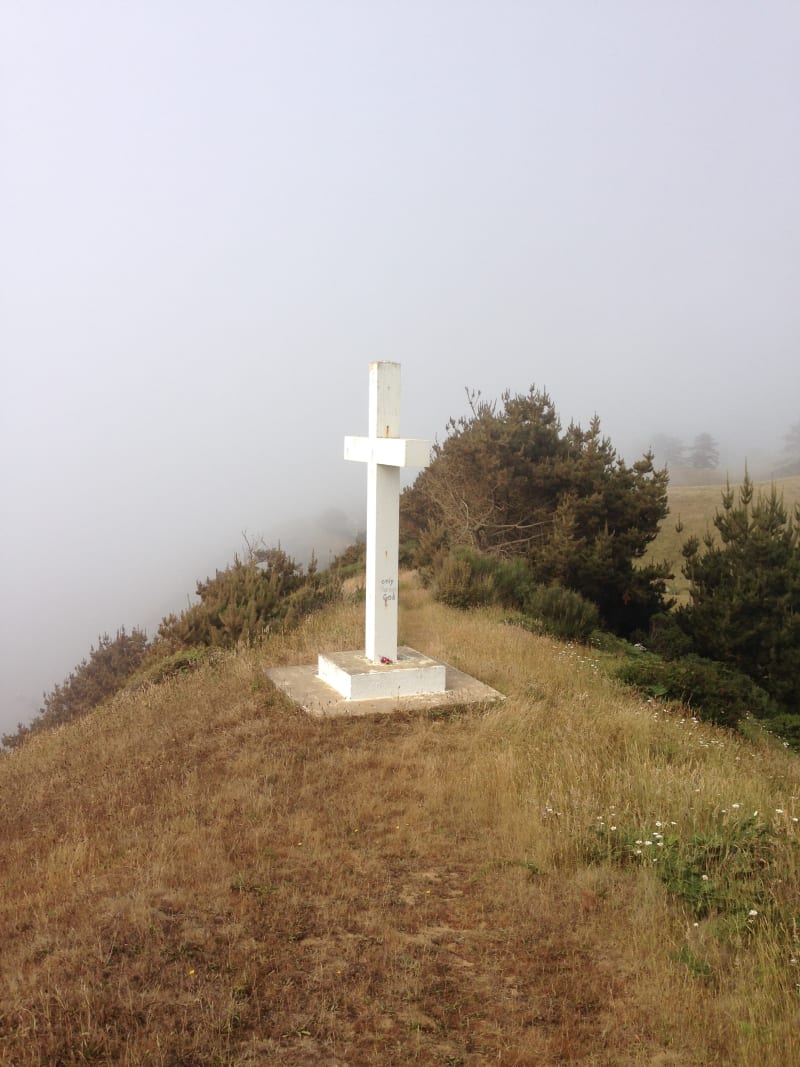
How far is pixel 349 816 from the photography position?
533 centimetres

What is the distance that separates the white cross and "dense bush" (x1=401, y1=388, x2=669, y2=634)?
27.9 feet

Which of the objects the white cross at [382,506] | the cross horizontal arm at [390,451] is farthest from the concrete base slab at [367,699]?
the cross horizontal arm at [390,451]

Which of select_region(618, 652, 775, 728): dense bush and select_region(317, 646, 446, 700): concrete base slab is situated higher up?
select_region(317, 646, 446, 700): concrete base slab

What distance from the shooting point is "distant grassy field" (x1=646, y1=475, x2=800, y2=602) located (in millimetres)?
32344

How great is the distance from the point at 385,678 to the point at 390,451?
2019 millimetres

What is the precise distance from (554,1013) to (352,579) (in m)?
13.2

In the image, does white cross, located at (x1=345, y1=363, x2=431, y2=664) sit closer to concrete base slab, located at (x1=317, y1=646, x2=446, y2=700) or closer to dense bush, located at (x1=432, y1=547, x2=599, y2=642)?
concrete base slab, located at (x1=317, y1=646, x2=446, y2=700)

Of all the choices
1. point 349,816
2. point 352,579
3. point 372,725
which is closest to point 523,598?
point 352,579

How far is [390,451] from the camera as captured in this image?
7586mm

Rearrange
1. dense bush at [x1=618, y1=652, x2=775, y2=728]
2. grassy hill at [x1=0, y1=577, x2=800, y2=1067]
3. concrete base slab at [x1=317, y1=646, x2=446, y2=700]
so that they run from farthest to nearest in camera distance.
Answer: dense bush at [x1=618, y1=652, x2=775, y2=728] < concrete base slab at [x1=317, y1=646, x2=446, y2=700] < grassy hill at [x1=0, y1=577, x2=800, y2=1067]

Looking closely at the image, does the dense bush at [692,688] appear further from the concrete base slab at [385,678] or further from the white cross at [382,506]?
the white cross at [382,506]

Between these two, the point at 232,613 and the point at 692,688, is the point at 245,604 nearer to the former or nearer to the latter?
the point at 232,613

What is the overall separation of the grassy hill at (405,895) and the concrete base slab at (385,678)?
20.7 inches

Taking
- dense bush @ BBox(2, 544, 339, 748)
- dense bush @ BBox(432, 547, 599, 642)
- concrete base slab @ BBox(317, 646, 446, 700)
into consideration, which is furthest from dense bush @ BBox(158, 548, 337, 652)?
concrete base slab @ BBox(317, 646, 446, 700)
